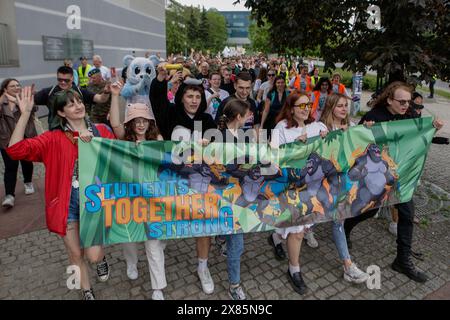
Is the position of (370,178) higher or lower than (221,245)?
higher

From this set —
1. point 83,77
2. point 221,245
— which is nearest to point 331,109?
point 221,245

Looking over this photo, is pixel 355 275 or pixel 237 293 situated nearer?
pixel 237 293

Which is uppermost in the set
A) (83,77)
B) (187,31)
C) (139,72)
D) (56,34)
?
(187,31)

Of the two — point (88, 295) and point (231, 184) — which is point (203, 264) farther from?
point (88, 295)

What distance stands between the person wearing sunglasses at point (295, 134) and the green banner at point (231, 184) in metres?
0.09

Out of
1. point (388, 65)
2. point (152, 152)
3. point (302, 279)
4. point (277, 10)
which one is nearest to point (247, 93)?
point (277, 10)

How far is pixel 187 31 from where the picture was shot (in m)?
62.2

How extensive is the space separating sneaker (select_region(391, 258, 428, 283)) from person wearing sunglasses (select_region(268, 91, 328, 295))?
→ 108 cm

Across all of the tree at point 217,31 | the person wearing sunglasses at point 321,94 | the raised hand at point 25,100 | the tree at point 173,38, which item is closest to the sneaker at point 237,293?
the raised hand at point 25,100

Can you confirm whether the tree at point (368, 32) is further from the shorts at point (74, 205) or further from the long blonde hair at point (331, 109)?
the shorts at point (74, 205)

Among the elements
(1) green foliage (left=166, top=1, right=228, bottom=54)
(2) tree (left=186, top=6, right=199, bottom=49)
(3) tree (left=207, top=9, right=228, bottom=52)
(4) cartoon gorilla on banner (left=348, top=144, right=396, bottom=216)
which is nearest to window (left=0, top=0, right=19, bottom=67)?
(4) cartoon gorilla on banner (left=348, top=144, right=396, bottom=216)

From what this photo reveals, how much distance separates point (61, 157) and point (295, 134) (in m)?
2.18

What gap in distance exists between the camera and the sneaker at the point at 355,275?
3.56 meters
